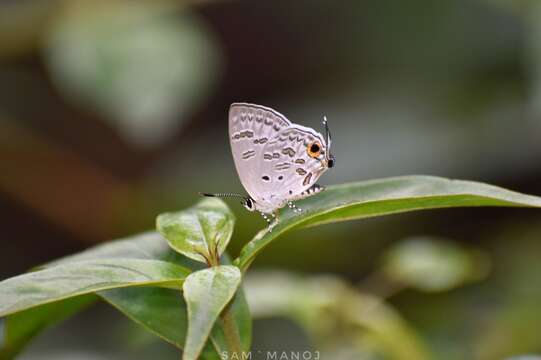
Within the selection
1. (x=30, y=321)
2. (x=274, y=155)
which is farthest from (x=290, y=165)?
(x=30, y=321)

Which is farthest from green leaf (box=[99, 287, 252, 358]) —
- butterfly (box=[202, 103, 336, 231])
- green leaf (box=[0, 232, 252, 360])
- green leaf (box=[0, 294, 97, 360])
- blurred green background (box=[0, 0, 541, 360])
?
blurred green background (box=[0, 0, 541, 360])

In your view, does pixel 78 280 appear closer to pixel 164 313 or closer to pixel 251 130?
pixel 164 313

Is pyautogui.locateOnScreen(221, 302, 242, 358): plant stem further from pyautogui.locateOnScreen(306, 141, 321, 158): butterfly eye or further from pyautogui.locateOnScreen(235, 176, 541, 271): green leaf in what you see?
pyautogui.locateOnScreen(306, 141, 321, 158): butterfly eye

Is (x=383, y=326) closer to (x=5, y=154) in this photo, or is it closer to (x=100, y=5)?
(x=100, y=5)

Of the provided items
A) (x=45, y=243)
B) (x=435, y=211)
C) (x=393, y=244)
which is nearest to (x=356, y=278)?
(x=393, y=244)

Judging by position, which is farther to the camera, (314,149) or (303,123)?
(303,123)

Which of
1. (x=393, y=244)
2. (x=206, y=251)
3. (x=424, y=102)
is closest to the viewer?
(x=206, y=251)
